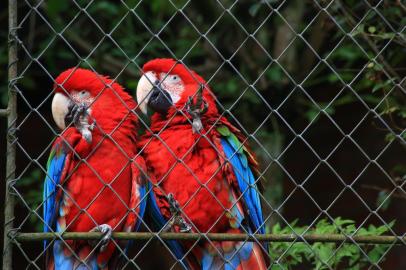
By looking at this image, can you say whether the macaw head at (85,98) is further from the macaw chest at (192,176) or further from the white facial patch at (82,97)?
the macaw chest at (192,176)

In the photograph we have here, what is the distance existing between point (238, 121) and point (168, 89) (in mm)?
290

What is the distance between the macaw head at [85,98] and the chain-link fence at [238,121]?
0.06ft

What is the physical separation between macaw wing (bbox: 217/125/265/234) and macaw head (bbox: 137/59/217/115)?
113mm

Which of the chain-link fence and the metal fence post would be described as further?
the chain-link fence

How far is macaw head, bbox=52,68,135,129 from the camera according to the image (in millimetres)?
2830

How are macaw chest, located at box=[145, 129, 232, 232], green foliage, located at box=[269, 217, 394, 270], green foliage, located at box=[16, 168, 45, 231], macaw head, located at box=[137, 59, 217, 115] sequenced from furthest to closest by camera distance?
green foliage, located at box=[16, 168, 45, 231], macaw head, located at box=[137, 59, 217, 115], macaw chest, located at box=[145, 129, 232, 232], green foliage, located at box=[269, 217, 394, 270]

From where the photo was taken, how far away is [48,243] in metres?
2.65

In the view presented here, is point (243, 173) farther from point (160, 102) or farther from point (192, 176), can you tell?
point (160, 102)

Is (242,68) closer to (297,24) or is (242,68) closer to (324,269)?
(297,24)

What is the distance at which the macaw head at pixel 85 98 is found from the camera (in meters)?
2.83

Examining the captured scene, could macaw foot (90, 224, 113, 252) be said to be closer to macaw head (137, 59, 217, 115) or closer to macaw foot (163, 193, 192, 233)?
macaw foot (163, 193, 192, 233)

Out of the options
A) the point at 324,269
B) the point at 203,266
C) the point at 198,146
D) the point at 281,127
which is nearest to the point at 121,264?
the point at 203,266

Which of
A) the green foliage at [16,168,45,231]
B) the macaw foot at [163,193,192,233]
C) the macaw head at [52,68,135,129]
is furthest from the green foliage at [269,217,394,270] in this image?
the green foliage at [16,168,45,231]

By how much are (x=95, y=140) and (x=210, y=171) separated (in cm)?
37
